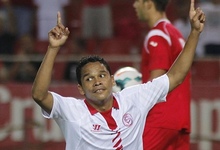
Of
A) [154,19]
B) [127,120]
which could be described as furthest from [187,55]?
[154,19]

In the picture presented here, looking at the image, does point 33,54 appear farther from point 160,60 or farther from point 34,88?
point 34,88

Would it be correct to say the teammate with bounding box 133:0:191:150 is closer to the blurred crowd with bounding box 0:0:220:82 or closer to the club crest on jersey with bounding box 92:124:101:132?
the club crest on jersey with bounding box 92:124:101:132

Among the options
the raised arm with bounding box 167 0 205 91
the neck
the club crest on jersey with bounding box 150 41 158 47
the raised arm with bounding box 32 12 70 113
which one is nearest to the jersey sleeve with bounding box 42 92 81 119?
the raised arm with bounding box 32 12 70 113

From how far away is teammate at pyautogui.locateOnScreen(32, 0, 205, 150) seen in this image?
5.12 metres

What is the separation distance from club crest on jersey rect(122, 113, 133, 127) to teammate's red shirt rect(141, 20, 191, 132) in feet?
3.48

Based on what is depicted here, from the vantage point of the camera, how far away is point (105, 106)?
207 inches

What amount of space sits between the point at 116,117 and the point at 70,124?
328mm

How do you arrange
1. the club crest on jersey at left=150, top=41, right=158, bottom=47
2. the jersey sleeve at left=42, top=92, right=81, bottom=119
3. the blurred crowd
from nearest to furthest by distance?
the jersey sleeve at left=42, top=92, right=81, bottom=119 → the club crest on jersey at left=150, top=41, right=158, bottom=47 → the blurred crowd

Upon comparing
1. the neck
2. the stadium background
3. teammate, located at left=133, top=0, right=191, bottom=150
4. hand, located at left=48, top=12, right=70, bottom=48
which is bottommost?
the stadium background

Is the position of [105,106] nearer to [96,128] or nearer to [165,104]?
[96,128]

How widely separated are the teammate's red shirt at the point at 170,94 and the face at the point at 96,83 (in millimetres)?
1080

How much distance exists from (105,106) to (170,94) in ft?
3.81

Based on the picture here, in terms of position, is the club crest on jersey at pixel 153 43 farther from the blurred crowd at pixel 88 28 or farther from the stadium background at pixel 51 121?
the blurred crowd at pixel 88 28

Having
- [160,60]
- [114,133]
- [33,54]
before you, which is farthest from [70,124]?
[33,54]
